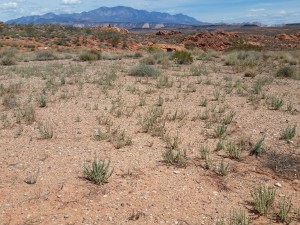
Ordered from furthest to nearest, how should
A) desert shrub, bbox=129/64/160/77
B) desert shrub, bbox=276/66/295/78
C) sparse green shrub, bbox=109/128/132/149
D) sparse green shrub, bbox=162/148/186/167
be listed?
1. desert shrub, bbox=276/66/295/78
2. desert shrub, bbox=129/64/160/77
3. sparse green shrub, bbox=109/128/132/149
4. sparse green shrub, bbox=162/148/186/167

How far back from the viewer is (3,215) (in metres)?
3.92

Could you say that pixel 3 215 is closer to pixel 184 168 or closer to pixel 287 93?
pixel 184 168

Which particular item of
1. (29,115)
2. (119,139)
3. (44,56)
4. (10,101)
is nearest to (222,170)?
(119,139)

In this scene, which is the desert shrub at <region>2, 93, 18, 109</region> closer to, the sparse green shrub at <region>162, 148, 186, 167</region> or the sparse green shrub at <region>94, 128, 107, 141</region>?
the sparse green shrub at <region>94, 128, 107, 141</region>

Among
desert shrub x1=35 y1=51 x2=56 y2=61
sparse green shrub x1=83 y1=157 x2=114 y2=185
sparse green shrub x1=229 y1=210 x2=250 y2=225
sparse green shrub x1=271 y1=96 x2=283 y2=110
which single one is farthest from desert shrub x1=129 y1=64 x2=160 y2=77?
sparse green shrub x1=229 y1=210 x2=250 y2=225

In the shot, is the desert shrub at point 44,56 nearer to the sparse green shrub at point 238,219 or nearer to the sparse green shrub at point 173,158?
the sparse green shrub at point 173,158

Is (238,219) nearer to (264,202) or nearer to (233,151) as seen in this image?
(264,202)

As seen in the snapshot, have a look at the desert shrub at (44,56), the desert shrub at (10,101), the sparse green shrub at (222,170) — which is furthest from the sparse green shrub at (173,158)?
the desert shrub at (44,56)

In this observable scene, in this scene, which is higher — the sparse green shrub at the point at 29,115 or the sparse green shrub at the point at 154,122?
the sparse green shrub at the point at 154,122

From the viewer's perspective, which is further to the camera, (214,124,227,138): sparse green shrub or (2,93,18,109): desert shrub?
(2,93,18,109): desert shrub

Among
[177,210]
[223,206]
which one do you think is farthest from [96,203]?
[223,206]

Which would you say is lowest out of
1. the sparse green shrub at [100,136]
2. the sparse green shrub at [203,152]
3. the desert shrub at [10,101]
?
the desert shrub at [10,101]

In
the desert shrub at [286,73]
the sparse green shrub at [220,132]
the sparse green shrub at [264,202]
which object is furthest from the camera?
the desert shrub at [286,73]

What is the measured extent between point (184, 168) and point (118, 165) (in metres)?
1.00
